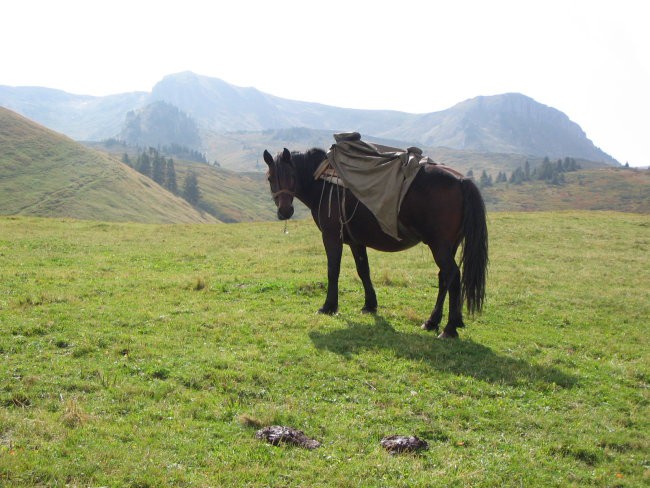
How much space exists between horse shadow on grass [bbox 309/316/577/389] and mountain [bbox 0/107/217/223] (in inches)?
3620

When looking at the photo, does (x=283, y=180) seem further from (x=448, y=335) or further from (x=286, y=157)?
(x=448, y=335)

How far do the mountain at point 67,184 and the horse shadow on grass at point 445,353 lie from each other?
9194 centimetres

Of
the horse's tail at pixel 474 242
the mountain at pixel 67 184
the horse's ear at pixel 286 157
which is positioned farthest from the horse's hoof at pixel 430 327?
the mountain at pixel 67 184

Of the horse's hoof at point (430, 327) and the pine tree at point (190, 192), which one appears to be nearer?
the horse's hoof at point (430, 327)

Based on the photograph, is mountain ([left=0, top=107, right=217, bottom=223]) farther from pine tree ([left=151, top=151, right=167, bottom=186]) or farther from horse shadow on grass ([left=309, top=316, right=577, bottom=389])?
horse shadow on grass ([left=309, top=316, right=577, bottom=389])

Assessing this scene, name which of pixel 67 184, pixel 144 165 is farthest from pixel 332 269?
pixel 144 165

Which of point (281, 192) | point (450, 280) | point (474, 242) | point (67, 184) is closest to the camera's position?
point (474, 242)

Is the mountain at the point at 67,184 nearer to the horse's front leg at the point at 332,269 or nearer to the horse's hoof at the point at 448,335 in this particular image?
the horse's front leg at the point at 332,269

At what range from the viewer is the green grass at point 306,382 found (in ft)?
20.3

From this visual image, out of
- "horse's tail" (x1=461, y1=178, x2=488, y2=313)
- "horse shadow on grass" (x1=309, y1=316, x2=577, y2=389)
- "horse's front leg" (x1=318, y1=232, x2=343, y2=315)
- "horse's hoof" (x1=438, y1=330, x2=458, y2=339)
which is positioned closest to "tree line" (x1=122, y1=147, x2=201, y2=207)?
"horse's front leg" (x1=318, y1=232, x2=343, y2=315)

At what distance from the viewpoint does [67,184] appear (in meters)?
110

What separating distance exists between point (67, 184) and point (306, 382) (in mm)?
116296

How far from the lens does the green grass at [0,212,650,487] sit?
6.18 m

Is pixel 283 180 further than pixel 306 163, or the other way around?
pixel 306 163
